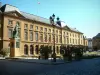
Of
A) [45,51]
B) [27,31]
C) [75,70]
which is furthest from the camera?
[27,31]

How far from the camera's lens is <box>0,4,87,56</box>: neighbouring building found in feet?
146

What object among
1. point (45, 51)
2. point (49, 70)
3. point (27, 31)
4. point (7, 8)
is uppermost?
point (7, 8)

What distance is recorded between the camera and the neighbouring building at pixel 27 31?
4462 centimetres

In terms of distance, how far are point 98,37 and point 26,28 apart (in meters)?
86.1

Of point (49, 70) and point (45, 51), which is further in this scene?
point (45, 51)

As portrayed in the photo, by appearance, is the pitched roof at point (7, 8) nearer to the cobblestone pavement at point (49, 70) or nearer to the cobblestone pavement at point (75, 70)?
the cobblestone pavement at point (49, 70)

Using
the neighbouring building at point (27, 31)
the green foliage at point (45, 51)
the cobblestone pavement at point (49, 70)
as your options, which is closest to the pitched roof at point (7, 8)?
the neighbouring building at point (27, 31)

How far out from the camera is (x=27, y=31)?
5231 cm

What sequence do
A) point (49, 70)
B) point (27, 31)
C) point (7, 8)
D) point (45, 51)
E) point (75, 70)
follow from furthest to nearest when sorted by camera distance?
1. point (27, 31)
2. point (7, 8)
3. point (45, 51)
4. point (49, 70)
5. point (75, 70)

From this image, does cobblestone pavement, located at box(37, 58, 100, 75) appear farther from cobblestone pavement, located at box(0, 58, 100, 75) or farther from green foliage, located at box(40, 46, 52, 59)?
green foliage, located at box(40, 46, 52, 59)

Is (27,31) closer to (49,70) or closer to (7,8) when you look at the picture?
(7,8)

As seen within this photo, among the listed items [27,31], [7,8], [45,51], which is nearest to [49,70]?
[45,51]

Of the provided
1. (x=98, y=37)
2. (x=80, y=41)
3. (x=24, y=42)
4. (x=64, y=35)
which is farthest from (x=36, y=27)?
(x=98, y=37)

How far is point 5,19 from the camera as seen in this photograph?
4478cm
